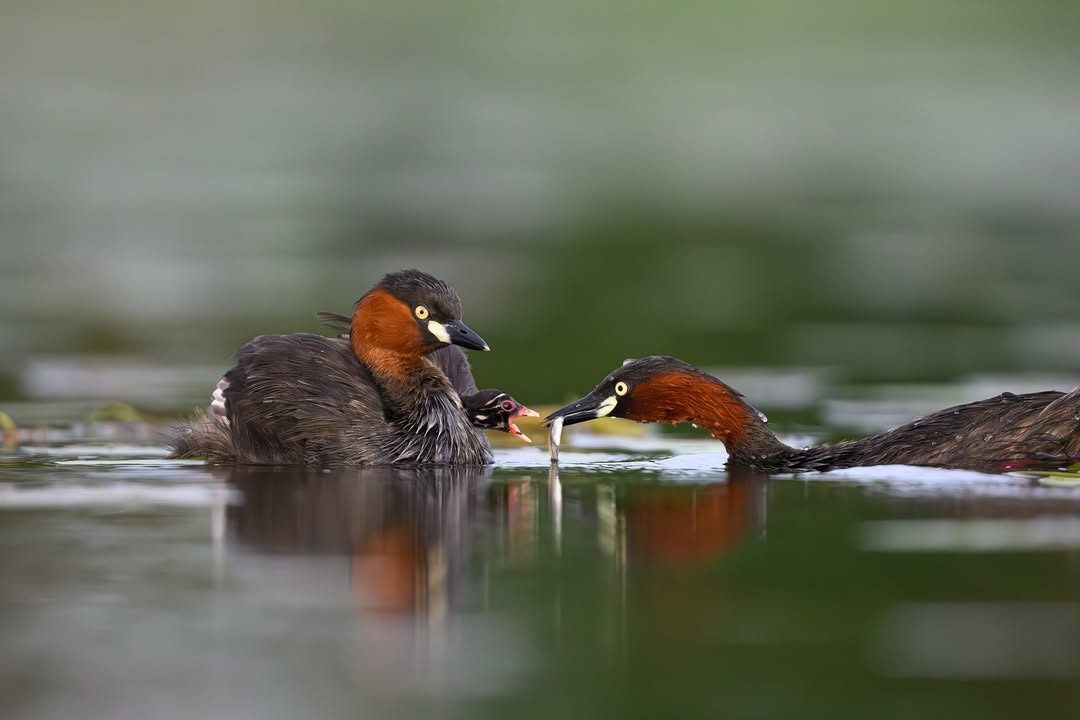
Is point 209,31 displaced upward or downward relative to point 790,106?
upward

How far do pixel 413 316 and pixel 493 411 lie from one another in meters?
0.88

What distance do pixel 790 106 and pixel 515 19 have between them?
12873 mm

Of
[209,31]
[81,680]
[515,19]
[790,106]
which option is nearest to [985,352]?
[81,680]

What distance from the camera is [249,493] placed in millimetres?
9828

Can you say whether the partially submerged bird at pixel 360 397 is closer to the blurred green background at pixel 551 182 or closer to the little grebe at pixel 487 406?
the little grebe at pixel 487 406

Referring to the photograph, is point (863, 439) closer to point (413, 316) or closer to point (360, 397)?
point (413, 316)

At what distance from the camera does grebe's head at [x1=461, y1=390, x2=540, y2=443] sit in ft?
39.7

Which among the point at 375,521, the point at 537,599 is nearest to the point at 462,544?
the point at 375,521

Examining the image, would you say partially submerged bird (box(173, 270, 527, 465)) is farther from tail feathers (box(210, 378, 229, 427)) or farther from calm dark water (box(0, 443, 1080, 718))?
calm dark water (box(0, 443, 1080, 718))

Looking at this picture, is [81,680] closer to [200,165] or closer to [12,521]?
[12,521]

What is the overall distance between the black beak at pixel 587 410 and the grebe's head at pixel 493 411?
24.0 inches

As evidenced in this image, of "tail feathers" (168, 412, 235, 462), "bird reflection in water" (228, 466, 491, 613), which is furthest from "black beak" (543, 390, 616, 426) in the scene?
"tail feathers" (168, 412, 235, 462)

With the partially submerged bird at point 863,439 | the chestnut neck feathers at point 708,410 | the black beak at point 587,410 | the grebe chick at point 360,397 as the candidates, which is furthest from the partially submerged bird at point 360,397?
the chestnut neck feathers at point 708,410

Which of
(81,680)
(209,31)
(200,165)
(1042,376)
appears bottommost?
(81,680)
